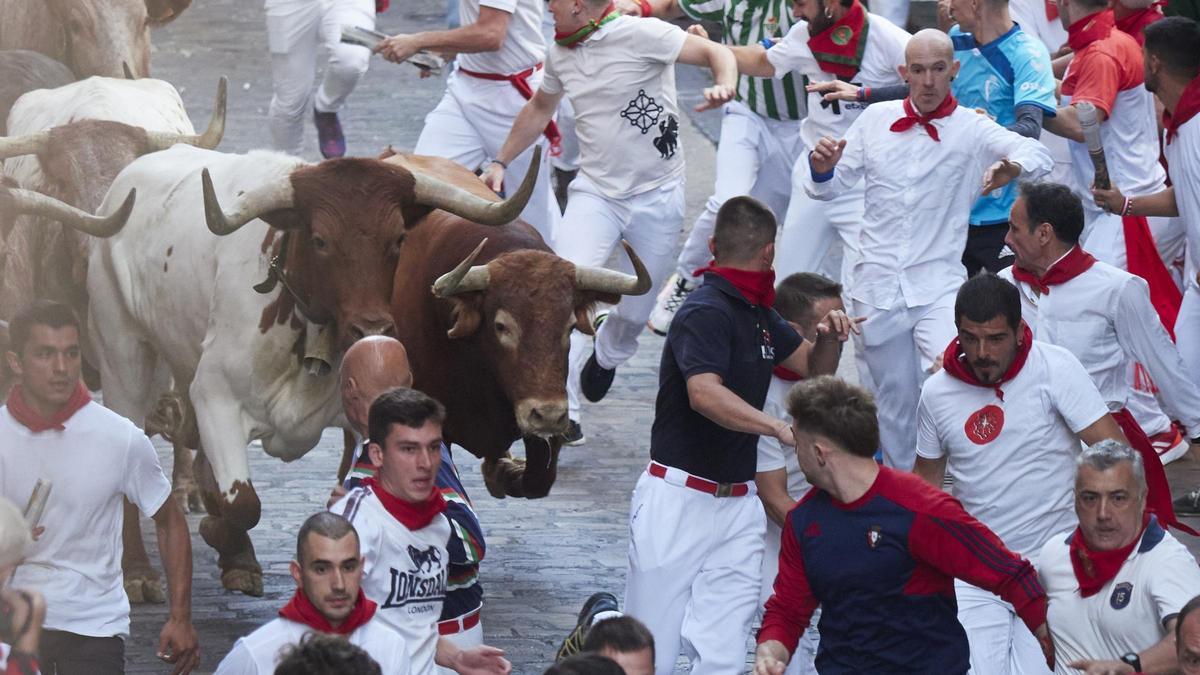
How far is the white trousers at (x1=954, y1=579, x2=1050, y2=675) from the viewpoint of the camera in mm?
7320

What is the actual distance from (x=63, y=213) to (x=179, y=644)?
2.51m

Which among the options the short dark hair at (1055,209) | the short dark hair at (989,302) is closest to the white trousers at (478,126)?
the short dark hair at (1055,209)

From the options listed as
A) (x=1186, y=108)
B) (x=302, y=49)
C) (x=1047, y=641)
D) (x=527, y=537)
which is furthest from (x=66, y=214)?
(x=1186, y=108)

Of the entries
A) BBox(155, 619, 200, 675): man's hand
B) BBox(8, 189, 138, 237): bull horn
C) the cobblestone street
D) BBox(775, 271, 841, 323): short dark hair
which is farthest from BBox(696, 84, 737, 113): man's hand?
BBox(155, 619, 200, 675): man's hand

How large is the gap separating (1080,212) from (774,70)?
3.12m

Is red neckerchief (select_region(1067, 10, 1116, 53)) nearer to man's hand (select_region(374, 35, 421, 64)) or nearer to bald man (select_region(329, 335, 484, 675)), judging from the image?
man's hand (select_region(374, 35, 421, 64))

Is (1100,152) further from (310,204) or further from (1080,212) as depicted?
(310,204)

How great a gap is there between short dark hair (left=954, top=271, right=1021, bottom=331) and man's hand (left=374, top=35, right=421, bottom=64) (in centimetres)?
438

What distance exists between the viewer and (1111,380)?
8.29m

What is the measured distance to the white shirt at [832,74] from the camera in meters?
10.7

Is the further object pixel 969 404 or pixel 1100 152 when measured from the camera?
pixel 1100 152

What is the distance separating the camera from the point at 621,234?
416 inches

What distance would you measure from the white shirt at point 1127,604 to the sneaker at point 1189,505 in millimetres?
3390

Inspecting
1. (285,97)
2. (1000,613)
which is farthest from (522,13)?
(1000,613)
